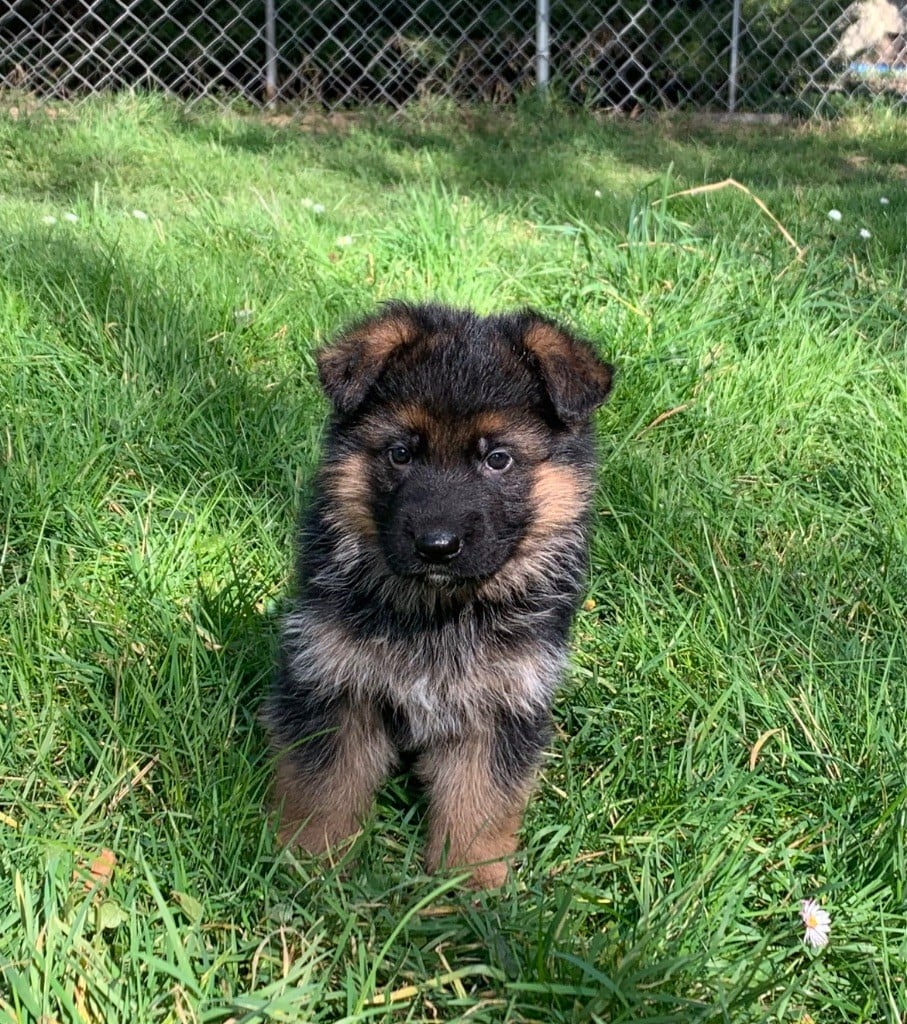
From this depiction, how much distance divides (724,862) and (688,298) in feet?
8.22

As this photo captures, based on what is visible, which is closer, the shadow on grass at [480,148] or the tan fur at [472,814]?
Answer: the tan fur at [472,814]

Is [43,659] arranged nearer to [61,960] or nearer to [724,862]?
[61,960]

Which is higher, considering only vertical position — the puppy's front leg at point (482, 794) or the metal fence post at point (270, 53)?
the puppy's front leg at point (482, 794)

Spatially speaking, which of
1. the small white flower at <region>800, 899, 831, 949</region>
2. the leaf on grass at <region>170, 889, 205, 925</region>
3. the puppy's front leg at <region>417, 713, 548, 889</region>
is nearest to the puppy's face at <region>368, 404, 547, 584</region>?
the puppy's front leg at <region>417, 713, 548, 889</region>

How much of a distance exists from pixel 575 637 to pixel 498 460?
82cm

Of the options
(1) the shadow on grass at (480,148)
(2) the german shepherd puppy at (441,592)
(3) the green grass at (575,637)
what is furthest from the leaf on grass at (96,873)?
(1) the shadow on grass at (480,148)

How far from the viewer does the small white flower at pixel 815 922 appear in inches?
81.3

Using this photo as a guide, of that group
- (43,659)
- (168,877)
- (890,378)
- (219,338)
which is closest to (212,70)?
(219,338)

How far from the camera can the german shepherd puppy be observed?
7.47 ft

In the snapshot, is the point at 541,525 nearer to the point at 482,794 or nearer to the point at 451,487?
the point at 451,487

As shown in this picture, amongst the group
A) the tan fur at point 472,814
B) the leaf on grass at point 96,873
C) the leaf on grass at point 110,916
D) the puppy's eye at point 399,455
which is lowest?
the leaf on grass at point 96,873

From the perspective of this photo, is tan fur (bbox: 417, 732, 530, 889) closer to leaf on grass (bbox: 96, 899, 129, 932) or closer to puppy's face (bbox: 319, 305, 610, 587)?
puppy's face (bbox: 319, 305, 610, 587)

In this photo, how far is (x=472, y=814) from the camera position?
2.34 m

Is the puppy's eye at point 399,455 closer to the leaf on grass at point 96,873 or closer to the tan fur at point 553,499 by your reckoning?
the tan fur at point 553,499
